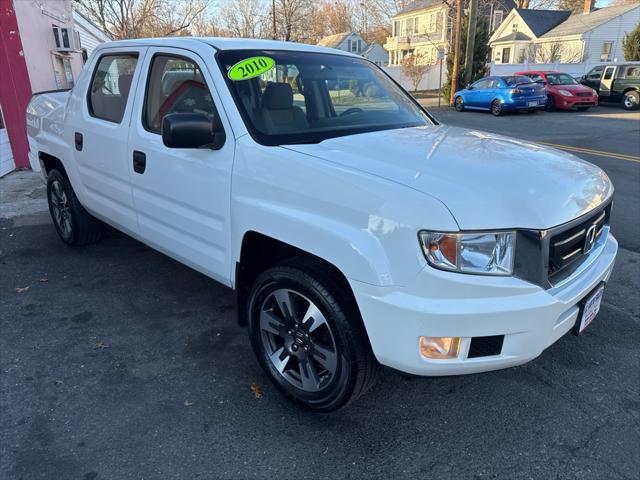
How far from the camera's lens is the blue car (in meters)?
19.8

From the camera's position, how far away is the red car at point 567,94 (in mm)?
20719

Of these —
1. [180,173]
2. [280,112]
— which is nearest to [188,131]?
[180,173]

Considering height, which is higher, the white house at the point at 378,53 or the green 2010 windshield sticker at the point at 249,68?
the green 2010 windshield sticker at the point at 249,68

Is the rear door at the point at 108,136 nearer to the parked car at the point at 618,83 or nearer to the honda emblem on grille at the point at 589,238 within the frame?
the honda emblem on grille at the point at 589,238

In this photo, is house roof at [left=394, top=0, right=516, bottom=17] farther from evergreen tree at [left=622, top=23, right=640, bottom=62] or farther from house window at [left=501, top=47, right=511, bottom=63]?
evergreen tree at [left=622, top=23, right=640, bottom=62]

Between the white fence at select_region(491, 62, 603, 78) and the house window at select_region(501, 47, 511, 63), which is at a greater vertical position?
the house window at select_region(501, 47, 511, 63)

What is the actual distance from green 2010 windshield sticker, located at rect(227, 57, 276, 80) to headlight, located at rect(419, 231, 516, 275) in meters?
1.62

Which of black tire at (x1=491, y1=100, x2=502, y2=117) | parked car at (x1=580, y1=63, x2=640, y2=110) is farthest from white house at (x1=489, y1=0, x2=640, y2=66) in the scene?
black tire at (x1=491, y1=100, x2=502, y2=117)

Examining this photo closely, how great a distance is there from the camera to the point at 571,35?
122 ft

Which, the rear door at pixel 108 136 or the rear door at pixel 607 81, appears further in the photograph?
the rear door at pixel 607 81

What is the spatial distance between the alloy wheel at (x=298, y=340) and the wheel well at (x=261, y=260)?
18 centimetres

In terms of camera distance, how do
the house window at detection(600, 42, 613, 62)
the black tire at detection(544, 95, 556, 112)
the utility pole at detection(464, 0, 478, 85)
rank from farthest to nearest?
the house window at detection(600, 42, 613, 62) → the utility pole at detection(464, 0, 478, 85) → the black tire at detection(544, 95, 556, 112)

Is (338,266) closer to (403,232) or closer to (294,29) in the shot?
(403,232)

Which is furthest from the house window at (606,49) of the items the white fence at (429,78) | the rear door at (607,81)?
the rear door at (607,81)
